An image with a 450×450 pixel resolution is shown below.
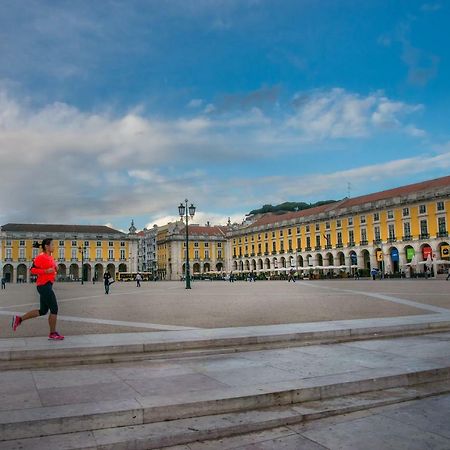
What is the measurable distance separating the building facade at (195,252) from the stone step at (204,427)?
349ft

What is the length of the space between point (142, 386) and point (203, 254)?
366 ft

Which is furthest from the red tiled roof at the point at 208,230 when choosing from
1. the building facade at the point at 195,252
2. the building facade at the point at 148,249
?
the building facade at the point at 148,249

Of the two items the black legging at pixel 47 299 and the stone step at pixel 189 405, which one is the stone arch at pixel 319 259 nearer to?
the black legging at pixel 47 299

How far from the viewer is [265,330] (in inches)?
347

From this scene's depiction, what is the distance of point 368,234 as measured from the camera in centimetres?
7219

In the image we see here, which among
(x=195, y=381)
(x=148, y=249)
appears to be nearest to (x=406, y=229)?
(x=195, y=381)

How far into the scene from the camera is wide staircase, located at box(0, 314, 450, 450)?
4000 millimetres

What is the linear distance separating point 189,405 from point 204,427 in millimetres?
338

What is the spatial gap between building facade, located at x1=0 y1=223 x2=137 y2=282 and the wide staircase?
9475cm

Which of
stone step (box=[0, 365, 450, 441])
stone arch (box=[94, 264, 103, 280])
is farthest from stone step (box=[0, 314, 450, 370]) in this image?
stone arch (box=[94, 264, 103, 280])

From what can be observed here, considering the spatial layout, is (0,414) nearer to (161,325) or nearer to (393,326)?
(161,325)

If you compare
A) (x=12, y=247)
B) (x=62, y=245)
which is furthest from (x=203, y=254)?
(x=12, y=247)

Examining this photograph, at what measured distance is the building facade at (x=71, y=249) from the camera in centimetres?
10034

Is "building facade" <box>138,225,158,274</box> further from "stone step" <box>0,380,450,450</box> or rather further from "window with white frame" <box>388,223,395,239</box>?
"stone step" <box>0,380,450,450</box>
